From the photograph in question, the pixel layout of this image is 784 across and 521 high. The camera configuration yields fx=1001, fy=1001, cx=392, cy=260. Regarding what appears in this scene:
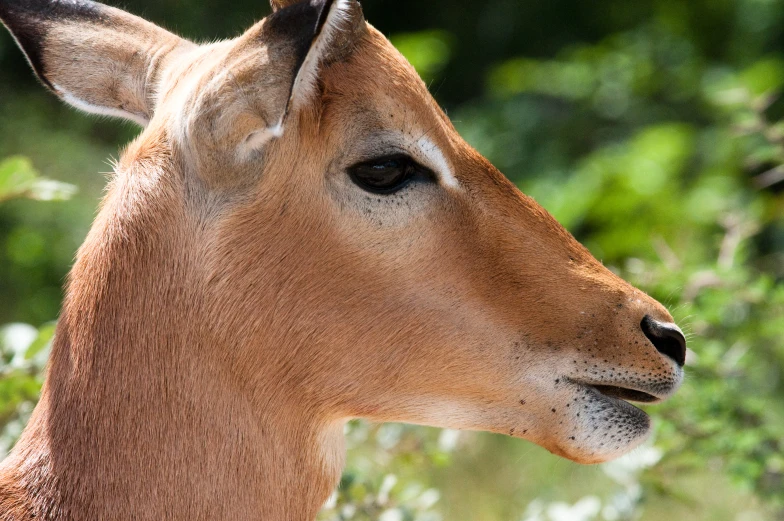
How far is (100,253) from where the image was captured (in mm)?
2771

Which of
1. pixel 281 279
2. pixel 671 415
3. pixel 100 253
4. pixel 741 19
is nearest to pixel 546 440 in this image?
pixel 281 279

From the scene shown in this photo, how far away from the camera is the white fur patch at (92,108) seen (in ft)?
10.6

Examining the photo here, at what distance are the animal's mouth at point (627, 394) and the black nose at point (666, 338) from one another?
0.13m

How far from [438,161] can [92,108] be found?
1.20 m

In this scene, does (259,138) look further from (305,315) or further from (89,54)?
(89,54)

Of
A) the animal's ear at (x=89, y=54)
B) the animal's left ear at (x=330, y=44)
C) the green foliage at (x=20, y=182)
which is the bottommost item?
the green foliage at (x=20, y=182)

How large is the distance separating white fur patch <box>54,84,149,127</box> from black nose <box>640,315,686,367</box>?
1.72 m

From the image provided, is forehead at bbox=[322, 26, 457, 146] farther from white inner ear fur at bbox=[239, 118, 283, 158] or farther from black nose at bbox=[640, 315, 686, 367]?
black nose at bbox=[640, 315, 686, 367]

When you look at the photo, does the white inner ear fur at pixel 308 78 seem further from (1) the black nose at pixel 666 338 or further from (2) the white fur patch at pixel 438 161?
(1) the black nose at pixel 666 338

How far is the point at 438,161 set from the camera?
285 cm

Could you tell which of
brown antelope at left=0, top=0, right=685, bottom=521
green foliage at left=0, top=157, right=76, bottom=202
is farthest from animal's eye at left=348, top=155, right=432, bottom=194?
green foliage at left=0, top=157, right=76, bottom=202

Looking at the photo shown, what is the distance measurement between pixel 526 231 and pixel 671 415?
2.14 metres

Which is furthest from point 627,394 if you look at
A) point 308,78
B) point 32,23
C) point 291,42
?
point 32,23

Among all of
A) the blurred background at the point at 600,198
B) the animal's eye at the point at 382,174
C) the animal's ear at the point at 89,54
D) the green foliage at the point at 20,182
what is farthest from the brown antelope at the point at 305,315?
the blurred background at the point at 600,198
